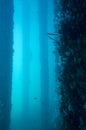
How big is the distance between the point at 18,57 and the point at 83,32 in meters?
5.37

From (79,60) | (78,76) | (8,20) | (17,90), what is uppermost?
(8,20)

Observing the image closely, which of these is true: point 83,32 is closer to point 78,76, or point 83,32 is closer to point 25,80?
point 78,76

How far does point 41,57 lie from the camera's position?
727cm

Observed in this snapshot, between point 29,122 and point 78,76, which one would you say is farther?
point 29,122

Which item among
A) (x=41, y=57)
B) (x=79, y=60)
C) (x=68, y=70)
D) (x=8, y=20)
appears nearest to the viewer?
(x=79, y=60)

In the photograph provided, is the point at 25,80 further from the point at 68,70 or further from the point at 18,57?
the point at 68,70

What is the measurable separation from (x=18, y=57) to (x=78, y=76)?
17.7 ft

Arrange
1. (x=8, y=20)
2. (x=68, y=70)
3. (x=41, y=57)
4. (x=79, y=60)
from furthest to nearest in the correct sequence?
(x=41, y=57)
(x=8, y=20)
(x=68, y=70)
(x=79, y=60)

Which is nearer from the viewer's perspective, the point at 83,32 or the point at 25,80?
the point at 83,32

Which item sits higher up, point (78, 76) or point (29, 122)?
point (78, 76)

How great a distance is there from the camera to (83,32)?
6.77ft

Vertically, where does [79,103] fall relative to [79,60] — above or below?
below

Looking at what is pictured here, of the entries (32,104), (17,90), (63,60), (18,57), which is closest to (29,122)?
(32,104)

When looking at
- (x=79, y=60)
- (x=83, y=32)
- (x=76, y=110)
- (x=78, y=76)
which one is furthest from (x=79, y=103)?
(x=83, y=32)
